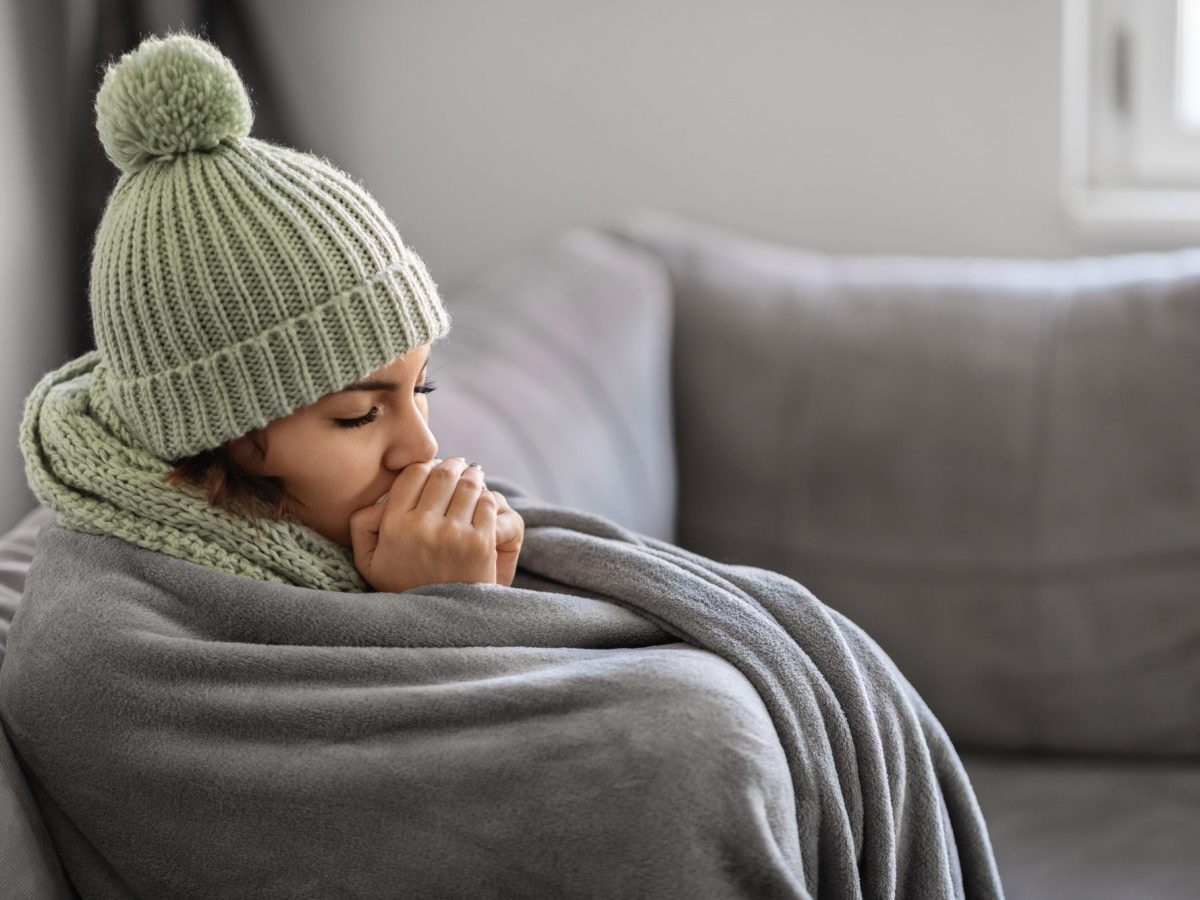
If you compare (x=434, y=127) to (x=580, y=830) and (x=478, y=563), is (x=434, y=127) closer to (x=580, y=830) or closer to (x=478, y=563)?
(x=478, y=563)

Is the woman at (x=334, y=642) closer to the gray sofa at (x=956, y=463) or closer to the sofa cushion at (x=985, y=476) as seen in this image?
the gray sofa at (x=956, y=463)

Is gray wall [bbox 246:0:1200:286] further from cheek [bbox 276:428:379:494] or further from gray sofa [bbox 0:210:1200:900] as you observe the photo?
cheek [bbox 276:428:379:494]

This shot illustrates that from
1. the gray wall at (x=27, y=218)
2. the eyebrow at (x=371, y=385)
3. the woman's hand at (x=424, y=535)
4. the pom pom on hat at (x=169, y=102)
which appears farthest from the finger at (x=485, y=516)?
the gray wall at (x=27, y=218)

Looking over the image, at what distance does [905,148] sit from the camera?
2.17m

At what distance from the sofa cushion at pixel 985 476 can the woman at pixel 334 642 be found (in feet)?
2.21

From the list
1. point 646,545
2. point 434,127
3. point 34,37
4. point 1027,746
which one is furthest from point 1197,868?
point 34,37

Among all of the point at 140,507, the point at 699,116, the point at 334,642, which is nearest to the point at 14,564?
the point at 140,507

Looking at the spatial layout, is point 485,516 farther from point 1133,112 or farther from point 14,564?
point 1133,112

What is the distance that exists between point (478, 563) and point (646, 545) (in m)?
0.19

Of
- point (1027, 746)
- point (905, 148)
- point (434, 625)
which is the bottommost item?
point (1027, 746)

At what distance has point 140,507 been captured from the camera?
0.91 meters

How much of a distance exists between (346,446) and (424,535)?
82 millimetres

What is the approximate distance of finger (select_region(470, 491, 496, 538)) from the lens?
38.1 inches

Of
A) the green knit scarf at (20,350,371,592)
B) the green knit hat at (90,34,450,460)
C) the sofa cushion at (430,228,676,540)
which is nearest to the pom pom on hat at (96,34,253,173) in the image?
the green knit hat at (90,34,450,460)
